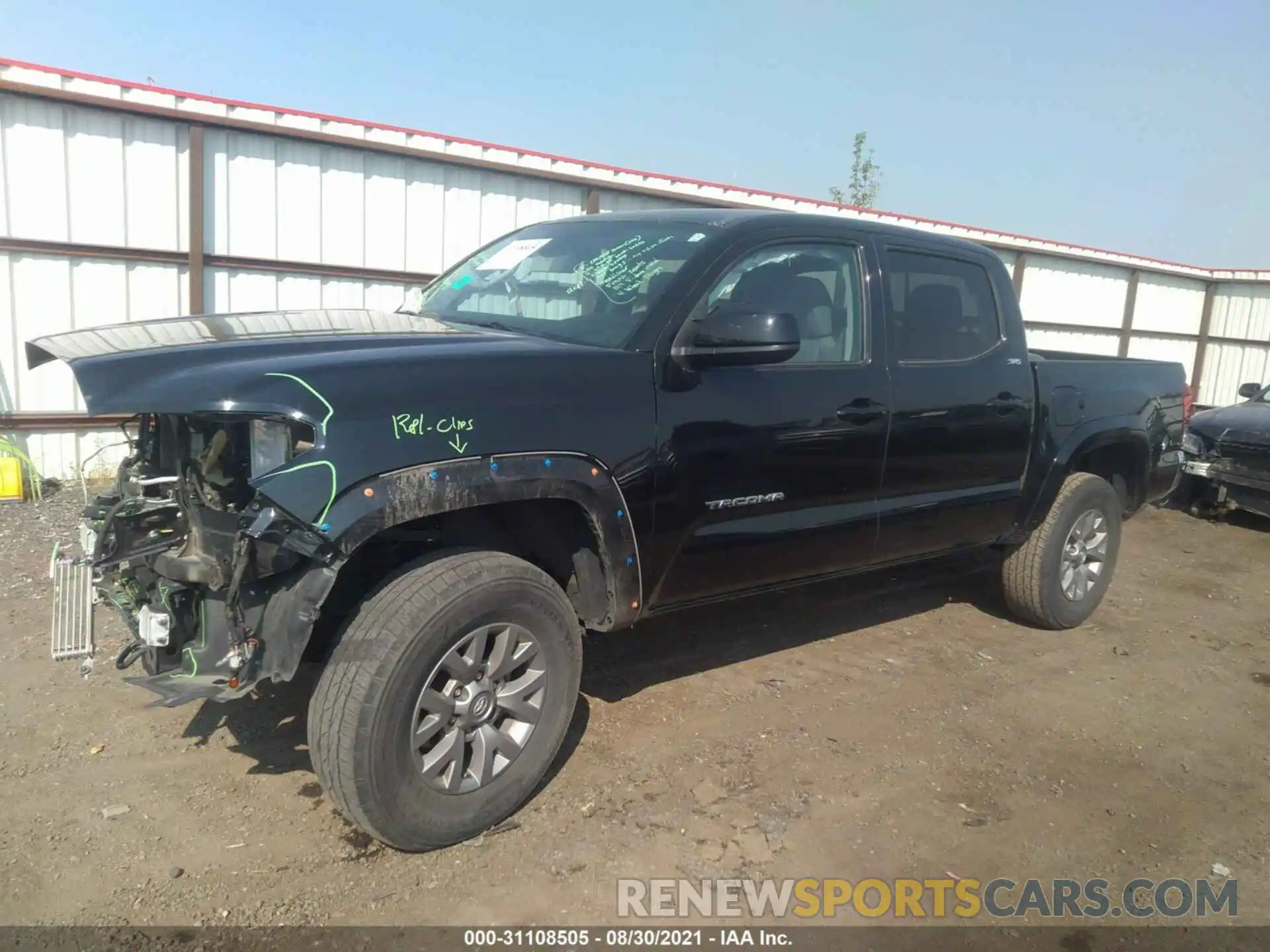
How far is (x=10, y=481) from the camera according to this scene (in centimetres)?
689

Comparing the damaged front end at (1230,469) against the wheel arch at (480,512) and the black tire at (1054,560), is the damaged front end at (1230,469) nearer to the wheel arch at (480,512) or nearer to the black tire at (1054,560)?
the black tire at (1054,560)

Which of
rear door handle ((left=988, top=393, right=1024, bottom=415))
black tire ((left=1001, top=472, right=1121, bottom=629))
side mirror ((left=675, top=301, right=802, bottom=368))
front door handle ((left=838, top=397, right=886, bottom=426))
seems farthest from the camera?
black tire ((left=1001, top=472, right=1121, bottom=629))

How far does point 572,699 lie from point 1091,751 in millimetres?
2291

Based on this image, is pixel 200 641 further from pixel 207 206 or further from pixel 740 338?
pixel 207 206

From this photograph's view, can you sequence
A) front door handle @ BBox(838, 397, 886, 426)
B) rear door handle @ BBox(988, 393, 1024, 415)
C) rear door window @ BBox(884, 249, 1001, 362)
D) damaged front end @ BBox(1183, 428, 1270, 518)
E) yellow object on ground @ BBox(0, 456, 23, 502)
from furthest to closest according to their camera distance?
1. damaged front end @ BBox(1183, 428, 1270, 518)
2. yellow object on ground @ BBox(0, 456, 23, 502)
3. rear door handle @ BBox(988, 393, 1024, 415)
4. rear door window @ BBox(884, 249, 1001, 362)
5. front door handle @ BBox(838, 397, 886, 426)

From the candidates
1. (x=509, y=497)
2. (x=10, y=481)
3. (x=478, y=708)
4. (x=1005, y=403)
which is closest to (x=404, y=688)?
(x=478, y=708)

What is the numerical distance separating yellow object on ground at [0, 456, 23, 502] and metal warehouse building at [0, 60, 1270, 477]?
670 mm

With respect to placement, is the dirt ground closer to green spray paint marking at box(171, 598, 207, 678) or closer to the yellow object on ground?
green spray paint marking at box(171, 598, 207, 678)

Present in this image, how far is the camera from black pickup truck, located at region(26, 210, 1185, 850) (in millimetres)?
2631

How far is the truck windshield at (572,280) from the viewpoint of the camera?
3.46 m

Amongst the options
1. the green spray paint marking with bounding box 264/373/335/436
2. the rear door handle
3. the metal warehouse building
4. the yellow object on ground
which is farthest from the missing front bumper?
the metal warehouse building

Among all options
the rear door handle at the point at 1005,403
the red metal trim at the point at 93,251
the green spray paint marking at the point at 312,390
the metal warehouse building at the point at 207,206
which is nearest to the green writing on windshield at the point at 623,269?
the green spray paint marking at the point at 312,390

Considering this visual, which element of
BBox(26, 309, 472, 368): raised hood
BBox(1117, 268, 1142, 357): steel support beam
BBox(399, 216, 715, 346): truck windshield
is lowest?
BBox(26, 309, 472, 368): raised hood

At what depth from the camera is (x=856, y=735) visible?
155 inches
